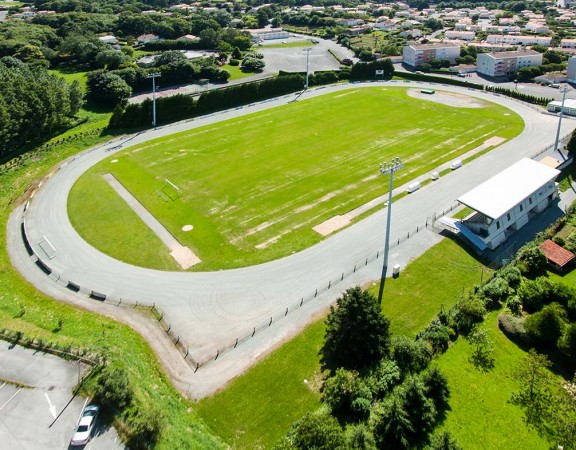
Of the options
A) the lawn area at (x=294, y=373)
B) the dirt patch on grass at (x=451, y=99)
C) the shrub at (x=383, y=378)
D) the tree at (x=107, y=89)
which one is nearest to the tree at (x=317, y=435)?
the lawn area at (x=294, y=373)

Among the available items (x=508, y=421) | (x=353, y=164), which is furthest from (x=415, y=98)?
(x=508, y=421)

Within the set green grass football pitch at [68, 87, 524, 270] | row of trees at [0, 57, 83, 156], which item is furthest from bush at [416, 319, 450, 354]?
row of trees at [0, 57, 83, 156]

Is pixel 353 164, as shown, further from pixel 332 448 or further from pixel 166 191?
pixel 332 448

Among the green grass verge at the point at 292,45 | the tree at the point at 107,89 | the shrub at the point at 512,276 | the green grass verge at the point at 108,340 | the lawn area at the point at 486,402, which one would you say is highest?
the green grass verge at the point at 292,45

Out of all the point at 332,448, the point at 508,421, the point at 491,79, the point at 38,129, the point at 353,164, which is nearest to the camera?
the point at 332,448

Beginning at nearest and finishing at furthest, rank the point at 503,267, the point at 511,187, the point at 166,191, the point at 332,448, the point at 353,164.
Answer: the point at 332,448 → the point at 503,267 → the point at 511,187 → the point at 166,191 → the point at 353,164

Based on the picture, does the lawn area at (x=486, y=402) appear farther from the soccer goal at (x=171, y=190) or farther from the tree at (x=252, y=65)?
the tree at (x=252, y=65)

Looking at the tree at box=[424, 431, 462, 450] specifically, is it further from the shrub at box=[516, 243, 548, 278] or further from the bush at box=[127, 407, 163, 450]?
the shrub at box=[516, 243, 548, 278]
